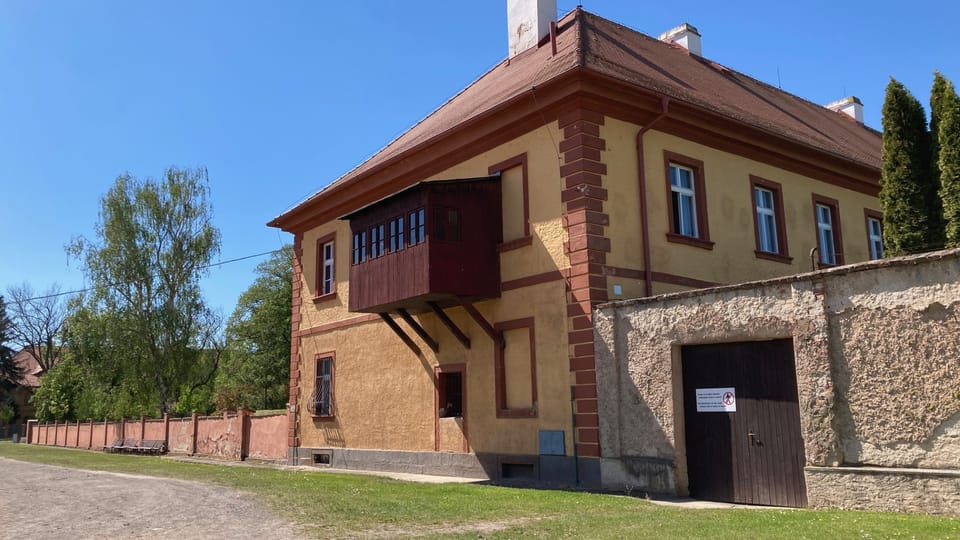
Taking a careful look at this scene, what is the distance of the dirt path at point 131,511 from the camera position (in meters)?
8.70

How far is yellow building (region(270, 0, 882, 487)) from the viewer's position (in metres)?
14.5

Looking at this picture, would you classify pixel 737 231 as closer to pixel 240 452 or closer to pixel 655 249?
pixel 655 249

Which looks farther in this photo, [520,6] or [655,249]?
[520,6]

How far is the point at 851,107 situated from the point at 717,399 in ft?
71.9

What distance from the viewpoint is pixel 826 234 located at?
63.9 ft

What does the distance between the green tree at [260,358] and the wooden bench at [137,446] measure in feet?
42.0

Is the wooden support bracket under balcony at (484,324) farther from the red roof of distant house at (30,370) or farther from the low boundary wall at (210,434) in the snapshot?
the red roof of distant house at (30,370)

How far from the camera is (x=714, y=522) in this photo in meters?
9.05

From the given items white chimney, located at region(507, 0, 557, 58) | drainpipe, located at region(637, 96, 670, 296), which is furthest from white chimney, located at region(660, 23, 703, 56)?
drainpipe, located at region(637, 96, 670, 296)

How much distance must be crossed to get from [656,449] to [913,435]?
13.0ft

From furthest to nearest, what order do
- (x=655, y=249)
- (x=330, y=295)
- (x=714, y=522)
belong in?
1. (x=330, y=295)
2. (x=655, y=249)
3. (x=714, y=522)

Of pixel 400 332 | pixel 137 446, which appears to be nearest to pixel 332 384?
pixel 400 332

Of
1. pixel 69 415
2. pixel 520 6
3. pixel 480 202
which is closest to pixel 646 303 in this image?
pixel 480 202

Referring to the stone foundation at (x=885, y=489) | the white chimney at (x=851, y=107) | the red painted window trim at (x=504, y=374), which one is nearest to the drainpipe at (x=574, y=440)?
the red painted window trim at (x=504, y=374)
